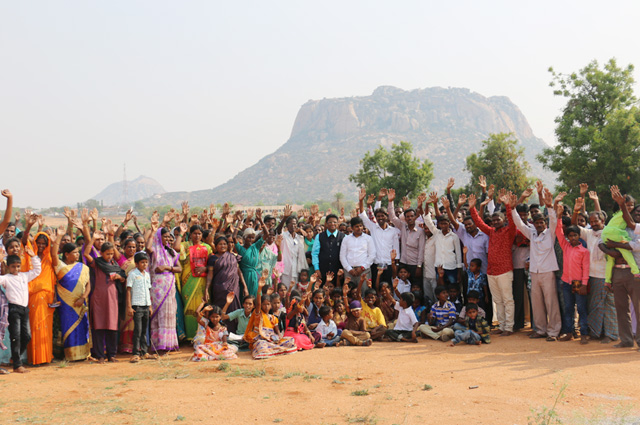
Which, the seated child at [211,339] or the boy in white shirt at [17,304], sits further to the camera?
the seated child at [211,339]

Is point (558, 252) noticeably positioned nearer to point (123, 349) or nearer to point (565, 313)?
point (565, 313)

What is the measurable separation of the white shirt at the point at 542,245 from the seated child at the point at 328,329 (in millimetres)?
3309

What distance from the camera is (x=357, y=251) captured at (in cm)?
973

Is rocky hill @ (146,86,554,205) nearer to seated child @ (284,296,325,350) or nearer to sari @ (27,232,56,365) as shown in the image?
seated child @ (284,296,325,350)

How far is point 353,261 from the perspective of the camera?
9727mm

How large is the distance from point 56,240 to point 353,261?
4900 mm

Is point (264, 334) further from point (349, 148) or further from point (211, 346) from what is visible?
point (349, 148)

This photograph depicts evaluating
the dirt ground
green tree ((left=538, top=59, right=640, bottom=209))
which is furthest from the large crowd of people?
green tree ((left=538, top=59, right=640, bottom=209))

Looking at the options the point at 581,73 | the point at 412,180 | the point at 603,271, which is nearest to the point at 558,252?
the point at 603,271

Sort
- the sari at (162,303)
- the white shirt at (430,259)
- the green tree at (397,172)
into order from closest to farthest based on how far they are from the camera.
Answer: the sari at (162,303), the white shirt at (430,259), the green tree at (397,172)

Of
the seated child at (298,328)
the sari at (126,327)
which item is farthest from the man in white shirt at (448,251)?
the sari at (126,327)

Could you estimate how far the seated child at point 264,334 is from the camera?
7.95 m

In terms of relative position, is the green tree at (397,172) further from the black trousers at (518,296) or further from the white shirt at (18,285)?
the white shirt at (18,285)

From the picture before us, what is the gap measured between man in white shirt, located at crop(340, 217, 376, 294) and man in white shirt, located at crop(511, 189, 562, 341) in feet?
8.57
